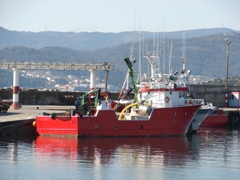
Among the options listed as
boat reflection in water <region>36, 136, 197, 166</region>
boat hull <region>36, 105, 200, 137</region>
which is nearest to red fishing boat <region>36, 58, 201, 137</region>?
boat hull <region>36, 105, 200, 137</region>

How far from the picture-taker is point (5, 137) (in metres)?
50.7

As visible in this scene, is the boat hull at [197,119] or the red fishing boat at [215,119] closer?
the boat hull at [197,119]

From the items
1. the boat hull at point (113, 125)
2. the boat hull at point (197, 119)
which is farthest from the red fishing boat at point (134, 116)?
the boat hull at point (197, 119)

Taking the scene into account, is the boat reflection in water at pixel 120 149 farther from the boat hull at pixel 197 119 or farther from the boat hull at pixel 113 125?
the boat hull at pixel 197 119

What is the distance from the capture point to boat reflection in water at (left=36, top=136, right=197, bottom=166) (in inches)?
1673

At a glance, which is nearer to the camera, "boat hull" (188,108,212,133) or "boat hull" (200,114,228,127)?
"boat hull" (188,108,212,133)

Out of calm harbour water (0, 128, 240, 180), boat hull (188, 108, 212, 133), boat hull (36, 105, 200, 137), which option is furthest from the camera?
boat hull (188, 108, 212, 133)

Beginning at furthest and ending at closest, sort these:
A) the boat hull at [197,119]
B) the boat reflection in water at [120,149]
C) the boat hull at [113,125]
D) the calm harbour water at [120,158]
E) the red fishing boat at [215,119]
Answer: the red fishing boat at [215,119], the boat hull at [197,119], the boat hull at [113,125], the boat reflection in water at [120,149], the calm harbour water at [120,158]

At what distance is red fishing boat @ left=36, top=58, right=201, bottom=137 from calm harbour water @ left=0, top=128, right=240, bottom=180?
75 cm

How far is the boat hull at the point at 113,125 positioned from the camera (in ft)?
166

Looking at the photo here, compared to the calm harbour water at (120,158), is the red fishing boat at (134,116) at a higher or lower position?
higher

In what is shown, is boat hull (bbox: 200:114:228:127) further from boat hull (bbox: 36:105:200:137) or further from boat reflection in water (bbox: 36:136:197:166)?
boat reflection in water (bbox: 36:136:197:166)

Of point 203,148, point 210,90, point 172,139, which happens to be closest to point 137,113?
point 172,139

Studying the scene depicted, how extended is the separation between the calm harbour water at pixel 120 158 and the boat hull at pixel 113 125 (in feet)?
2.15
